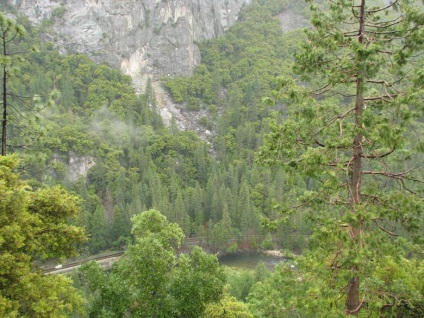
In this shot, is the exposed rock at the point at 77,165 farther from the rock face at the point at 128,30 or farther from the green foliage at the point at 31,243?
the green foliage at the point at 31,243

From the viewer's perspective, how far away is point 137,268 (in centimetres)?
1241

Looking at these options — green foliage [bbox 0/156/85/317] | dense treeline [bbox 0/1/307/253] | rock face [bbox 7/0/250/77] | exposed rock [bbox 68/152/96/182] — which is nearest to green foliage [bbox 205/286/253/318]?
green foliage [bbox 0/156/85/317]

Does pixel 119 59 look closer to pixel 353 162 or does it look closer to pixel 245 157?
pixel 245 157

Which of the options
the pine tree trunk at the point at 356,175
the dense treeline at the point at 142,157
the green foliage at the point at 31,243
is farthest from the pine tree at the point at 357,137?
the dense treeline at the point at 142,157

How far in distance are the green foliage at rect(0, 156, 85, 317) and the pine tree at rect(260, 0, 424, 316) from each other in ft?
19.3

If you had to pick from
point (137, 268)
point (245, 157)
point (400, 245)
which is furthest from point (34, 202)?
point (245, 157)

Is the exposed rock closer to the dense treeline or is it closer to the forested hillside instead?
the dense treeline

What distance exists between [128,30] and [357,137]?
329 ft

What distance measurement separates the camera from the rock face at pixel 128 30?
96.4 meters

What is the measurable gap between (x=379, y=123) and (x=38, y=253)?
9.12m

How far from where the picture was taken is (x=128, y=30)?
100438 millimetres

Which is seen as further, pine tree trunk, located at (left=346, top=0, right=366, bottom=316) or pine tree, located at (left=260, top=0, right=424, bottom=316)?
pine tree trunk, located at (left=346, top=0, right=366, bottom=316)

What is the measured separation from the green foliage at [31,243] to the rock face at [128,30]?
91753 mm

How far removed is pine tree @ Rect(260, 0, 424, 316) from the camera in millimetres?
8203
